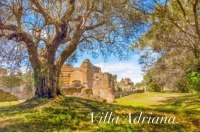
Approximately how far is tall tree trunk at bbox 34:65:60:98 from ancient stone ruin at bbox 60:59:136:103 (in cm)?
481

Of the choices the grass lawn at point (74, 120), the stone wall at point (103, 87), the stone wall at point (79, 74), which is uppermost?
the stone wall at point (79, 74)

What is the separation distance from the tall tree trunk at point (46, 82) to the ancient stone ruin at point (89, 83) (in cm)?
481

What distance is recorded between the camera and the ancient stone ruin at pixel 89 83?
1970 cm

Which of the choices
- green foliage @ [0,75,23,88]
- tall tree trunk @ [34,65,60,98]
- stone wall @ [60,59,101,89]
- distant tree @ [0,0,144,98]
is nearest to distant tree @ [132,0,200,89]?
distant tree @ [0,0,144,98]

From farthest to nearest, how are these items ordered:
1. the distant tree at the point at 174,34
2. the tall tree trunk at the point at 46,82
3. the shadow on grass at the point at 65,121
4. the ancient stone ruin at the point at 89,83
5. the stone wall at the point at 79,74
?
the stone wall at the point at 79,74 → the ancient stone ruin at the point at 89,83 → the tall tree trunk at the point at 46,82 → the distant tree at the point at 174,34 → the shadow on grass at the point at 65,121

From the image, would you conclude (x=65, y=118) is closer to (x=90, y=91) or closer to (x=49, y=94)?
(x=49, y=94)

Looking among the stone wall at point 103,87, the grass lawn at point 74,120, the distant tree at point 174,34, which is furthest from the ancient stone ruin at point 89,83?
the grass lawn at point 74,120

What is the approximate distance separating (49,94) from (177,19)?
7.85 metres

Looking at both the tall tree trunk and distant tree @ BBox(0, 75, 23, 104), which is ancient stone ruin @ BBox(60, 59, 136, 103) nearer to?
the tall tree trunk

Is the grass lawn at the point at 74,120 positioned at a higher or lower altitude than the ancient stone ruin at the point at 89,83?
lower

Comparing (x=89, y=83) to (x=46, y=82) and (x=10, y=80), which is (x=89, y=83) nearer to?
(x=46, y=82)

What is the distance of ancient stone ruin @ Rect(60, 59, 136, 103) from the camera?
19703mm

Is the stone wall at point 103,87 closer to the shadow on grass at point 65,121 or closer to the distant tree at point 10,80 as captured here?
the shadow on grass at point 65,121

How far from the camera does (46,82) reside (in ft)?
39.4
